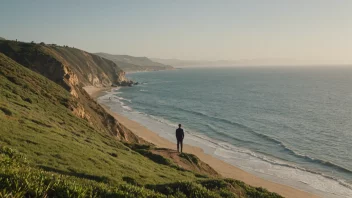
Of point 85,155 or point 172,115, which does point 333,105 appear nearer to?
point 172,115

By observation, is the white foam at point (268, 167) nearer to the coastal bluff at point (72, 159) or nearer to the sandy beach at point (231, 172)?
the sandy beach at point (231, 172)

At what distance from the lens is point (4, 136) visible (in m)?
14.4

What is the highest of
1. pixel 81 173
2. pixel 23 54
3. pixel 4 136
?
pixel 23 54

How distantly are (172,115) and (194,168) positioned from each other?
150 ft

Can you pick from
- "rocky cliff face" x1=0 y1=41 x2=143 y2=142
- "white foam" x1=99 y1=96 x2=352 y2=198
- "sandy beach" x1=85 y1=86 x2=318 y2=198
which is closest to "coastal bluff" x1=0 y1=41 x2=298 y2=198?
"rocky cliff face" x1=0 y1=41 x2=143 y2=142

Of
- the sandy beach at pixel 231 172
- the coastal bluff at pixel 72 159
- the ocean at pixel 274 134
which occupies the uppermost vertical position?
the coastal bluff at pixel 72 159

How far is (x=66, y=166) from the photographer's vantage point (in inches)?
513

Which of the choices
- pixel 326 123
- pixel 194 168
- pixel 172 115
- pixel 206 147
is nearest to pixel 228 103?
pixel 172 115

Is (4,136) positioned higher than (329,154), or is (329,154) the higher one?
(4,136)

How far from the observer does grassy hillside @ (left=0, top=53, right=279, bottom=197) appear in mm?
7680

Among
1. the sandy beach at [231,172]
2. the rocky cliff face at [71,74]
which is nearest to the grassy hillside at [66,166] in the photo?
the rocky cliff face at [71,74]

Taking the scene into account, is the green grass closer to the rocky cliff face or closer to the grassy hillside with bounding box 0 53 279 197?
the grassy hillside with bounding box 0 53 279 197

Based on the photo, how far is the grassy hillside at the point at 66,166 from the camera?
25.2ft

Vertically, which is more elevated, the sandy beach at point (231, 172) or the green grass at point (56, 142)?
the green grass at point (56, 142)
